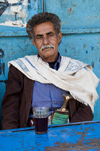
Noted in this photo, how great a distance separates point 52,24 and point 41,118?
1263mm

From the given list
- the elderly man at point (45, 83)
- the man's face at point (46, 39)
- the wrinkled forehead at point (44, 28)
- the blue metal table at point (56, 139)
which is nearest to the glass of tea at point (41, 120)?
the blue metal table at point (56, 139)

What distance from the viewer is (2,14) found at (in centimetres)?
239

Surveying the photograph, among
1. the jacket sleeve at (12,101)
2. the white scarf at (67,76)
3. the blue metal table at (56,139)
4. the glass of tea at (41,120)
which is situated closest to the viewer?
the blue metal table at (56,139)

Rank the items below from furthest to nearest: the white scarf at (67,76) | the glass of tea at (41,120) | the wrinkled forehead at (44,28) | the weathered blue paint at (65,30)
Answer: the weathered blue paint at (65,30), the wrinkled forehead at (44,28), the white scarf at (67,76), the glass of tea at (41,120)

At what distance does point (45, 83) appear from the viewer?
2.07m

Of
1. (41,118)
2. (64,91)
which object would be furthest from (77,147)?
(64,91)

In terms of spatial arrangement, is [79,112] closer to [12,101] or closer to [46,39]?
[12,101]

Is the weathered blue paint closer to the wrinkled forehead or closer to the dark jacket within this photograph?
the wrinkled forehead

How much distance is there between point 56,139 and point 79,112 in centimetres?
90

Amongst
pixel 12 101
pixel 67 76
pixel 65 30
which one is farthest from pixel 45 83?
pixel 65 30

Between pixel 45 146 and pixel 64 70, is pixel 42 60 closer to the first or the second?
pixel 64 70

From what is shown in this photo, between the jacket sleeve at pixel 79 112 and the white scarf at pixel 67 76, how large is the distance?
5 cm

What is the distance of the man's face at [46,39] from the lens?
2148 millimetres

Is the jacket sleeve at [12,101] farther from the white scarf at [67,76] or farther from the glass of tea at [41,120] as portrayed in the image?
A: the glass of tea at [41,120]
